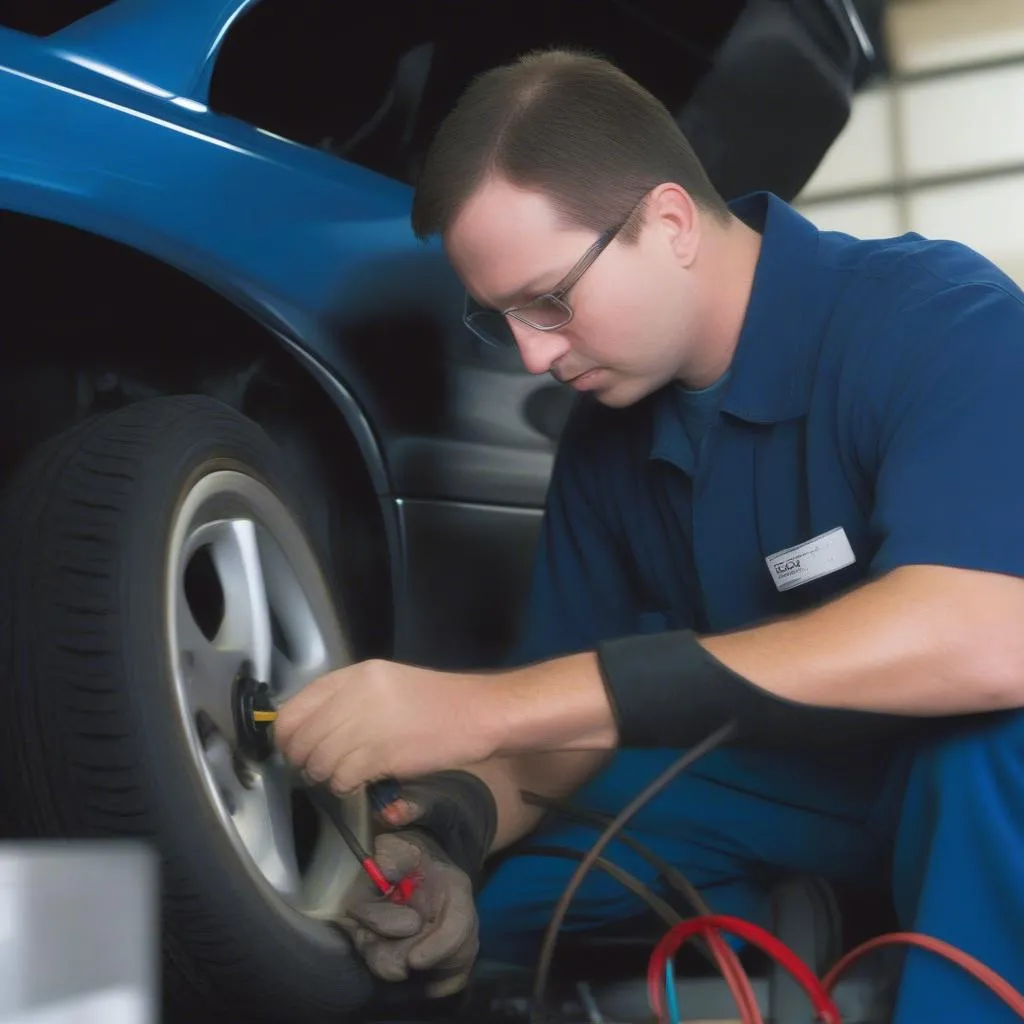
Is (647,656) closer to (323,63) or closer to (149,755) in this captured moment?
(149,755)

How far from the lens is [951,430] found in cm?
94

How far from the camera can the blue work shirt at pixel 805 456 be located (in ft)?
3.05

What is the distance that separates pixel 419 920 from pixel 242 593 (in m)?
0.28

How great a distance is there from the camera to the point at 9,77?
863mm

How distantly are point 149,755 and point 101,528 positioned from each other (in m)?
0.15

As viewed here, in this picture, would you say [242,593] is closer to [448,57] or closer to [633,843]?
[633,843]

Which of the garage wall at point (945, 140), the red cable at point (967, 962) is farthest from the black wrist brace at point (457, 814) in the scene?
the garage wall at point (945, 140)

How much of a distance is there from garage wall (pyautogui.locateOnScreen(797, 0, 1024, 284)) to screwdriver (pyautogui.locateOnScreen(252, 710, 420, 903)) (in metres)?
1.93

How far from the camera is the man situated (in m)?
0.91

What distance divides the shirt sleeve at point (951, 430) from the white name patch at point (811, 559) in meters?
0.05

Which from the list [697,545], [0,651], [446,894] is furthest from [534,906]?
[0,651]

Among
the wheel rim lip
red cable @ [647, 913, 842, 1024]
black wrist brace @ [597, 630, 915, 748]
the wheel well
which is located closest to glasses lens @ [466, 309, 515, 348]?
the wheel well

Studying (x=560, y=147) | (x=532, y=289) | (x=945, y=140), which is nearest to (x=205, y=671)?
(x=532, y=289)

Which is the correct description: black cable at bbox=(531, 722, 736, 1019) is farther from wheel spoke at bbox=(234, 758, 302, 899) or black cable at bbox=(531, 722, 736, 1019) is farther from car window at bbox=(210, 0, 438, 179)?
car window at bbox=(210, 0, 438, 179)
